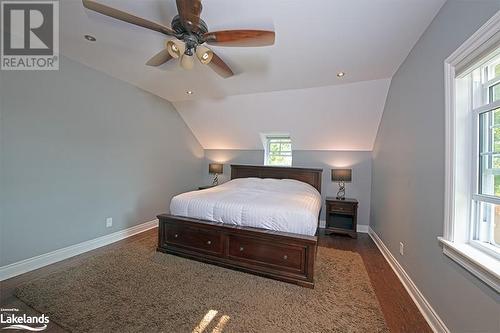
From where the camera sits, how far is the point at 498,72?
131 cm

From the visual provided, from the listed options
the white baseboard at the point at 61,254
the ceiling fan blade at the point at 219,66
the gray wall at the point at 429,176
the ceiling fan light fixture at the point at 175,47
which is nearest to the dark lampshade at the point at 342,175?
the gray wall at the point at 429,176

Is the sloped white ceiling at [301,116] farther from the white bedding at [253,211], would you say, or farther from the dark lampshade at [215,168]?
the white bedding at [253,211]

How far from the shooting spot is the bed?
2.23 meters

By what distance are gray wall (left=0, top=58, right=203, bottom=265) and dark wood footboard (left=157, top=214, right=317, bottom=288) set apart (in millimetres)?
1132

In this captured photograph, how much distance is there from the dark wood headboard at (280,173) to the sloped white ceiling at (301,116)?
0.52 m

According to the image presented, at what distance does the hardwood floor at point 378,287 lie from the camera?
5.51 feet

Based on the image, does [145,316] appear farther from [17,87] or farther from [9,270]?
[17,87]

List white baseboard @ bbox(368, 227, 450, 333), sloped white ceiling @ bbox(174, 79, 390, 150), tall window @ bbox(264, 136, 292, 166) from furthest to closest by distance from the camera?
tall window @ bbox(264, 136, 292, 166), sloped white ceiling @ bbox(174, 79, 390, 150), white baseboard @ bbox(368, 227, 450, 333)

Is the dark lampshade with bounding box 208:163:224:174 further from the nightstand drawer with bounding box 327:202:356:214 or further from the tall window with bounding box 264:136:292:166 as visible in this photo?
the nightstand drawer with bounding box 327:202:356:214

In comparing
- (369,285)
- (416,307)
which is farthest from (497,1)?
(369,285)

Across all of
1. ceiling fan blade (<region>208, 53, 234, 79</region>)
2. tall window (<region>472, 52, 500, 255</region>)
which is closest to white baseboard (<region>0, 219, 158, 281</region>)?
ceiling fan blade (<region>208, 53, 234, 79</region>)

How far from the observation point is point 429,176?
178 centimetres

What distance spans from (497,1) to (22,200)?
170 inches

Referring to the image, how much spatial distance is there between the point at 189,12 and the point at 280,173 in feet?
11.6
